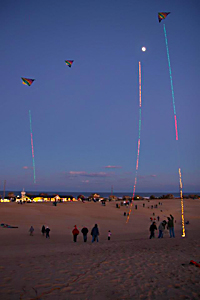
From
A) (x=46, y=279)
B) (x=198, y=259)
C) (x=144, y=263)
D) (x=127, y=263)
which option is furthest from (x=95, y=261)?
(x=198, y=259)

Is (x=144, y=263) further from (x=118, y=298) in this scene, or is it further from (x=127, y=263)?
(x=118, y=298)

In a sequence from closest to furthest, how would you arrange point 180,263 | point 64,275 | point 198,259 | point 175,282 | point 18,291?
point 18,291 → point 175,282 → point 64,275 → point 180,263 → point 198,259

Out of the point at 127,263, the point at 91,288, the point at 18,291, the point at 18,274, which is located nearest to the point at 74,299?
the point at 91,288

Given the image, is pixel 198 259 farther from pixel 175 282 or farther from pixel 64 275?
pixel 64 275

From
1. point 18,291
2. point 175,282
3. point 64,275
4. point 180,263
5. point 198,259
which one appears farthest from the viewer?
point 198,259

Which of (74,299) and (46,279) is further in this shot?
(46,279)

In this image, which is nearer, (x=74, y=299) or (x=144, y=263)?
(x=74, y=299)

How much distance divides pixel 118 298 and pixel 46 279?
6.81 ft

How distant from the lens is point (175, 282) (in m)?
5.42

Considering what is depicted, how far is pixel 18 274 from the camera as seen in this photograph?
6008 millimetres

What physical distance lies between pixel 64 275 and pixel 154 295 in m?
2.51

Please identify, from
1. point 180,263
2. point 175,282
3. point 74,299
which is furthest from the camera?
point 180,263

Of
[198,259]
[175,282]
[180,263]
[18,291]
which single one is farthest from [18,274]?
[198,259]

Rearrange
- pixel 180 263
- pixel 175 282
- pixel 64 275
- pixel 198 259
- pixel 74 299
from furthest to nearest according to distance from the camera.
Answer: pixel 198 259 → pixel 180 263 → pixel 64 275 → pixel 175 282 → pixel 74 299
